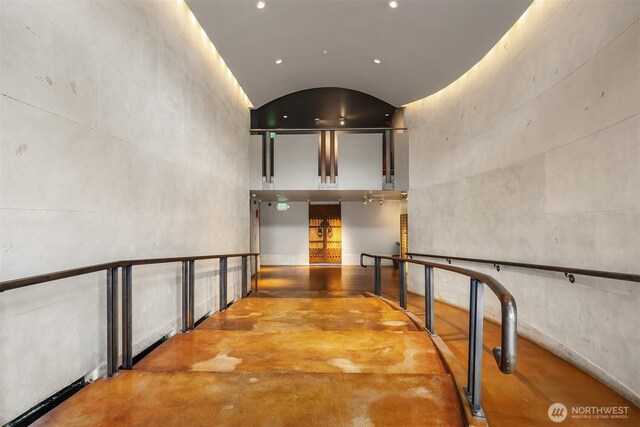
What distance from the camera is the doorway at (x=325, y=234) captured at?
12172mm

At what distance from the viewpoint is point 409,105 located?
7.37m

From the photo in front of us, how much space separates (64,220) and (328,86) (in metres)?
6.59

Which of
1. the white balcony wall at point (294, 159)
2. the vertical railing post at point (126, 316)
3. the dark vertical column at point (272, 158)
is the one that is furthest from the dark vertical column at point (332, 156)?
the vertical railing post at point (126, 316)

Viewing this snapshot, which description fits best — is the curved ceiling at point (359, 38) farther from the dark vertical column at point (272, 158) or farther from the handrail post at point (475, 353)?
the handrail post at point (475, 353)

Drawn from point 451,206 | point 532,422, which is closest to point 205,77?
point 451,206

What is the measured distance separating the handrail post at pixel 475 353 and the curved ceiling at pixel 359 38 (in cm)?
364

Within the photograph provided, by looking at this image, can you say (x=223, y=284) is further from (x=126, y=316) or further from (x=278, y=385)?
(x=278, y=385)

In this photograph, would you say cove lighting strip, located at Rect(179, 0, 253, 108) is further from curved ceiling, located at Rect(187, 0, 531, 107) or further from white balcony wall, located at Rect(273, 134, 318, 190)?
white balcony wall, located at Rect(273, 134, 318, 190)

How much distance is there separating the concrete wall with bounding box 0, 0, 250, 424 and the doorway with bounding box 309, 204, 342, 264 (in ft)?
26.6

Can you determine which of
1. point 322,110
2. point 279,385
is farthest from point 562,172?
point 322,110

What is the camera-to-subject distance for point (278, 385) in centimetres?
196

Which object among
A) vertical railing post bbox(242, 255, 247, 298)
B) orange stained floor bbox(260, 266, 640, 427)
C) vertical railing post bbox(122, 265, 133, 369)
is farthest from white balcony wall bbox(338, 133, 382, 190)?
vertical railing post bbox(122, 265, 133, 369)

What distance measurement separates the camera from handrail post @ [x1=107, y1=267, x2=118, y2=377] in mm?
2201

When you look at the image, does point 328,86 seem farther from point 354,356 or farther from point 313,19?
point 354,356
